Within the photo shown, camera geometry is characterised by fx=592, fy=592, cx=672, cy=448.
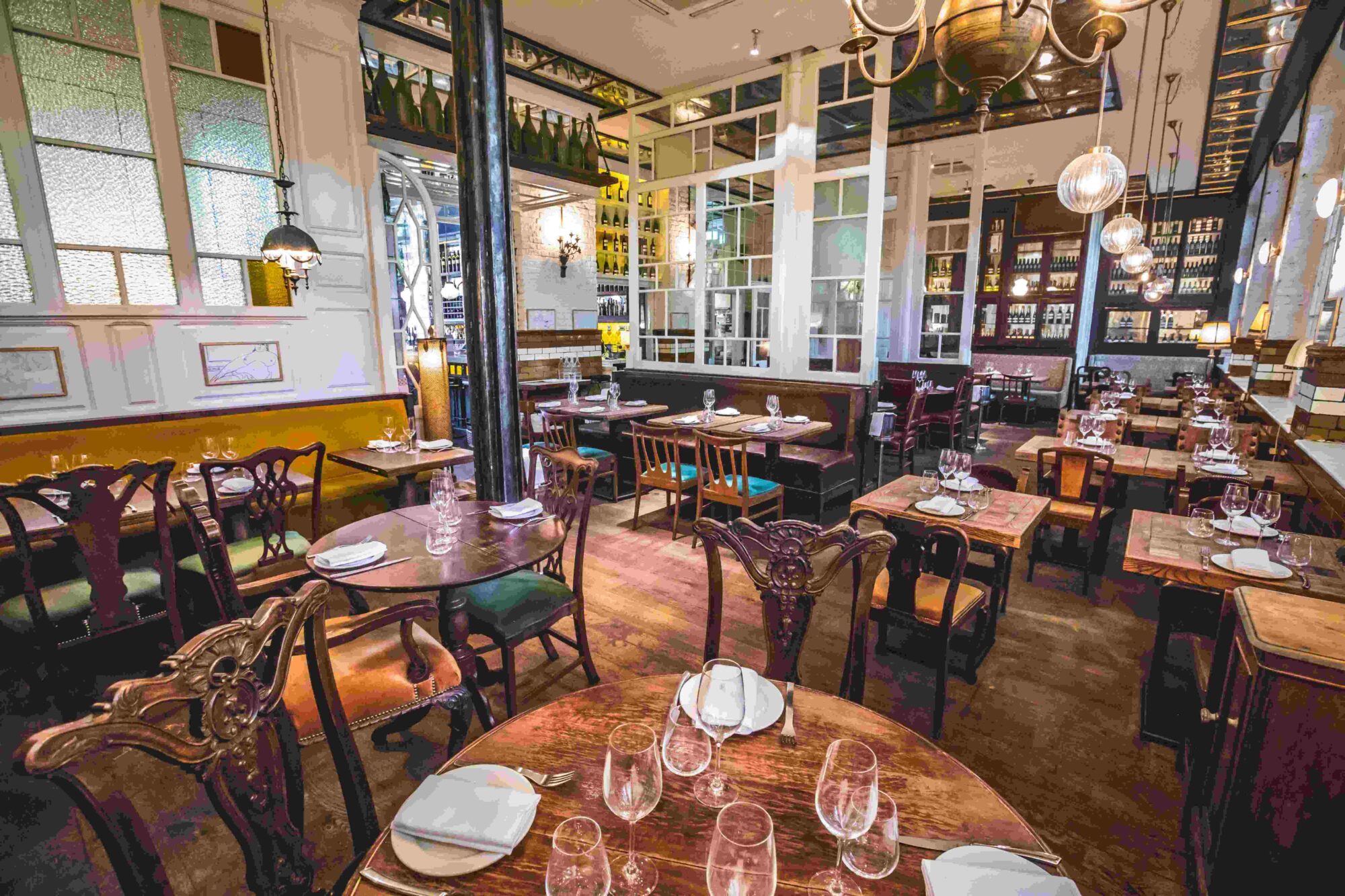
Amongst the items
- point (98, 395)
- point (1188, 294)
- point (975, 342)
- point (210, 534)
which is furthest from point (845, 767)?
point (1188, 294)

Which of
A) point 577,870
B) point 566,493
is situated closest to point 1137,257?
point 566,493

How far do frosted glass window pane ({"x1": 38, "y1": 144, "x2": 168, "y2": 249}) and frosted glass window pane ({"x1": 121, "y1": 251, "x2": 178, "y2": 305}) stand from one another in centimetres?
9

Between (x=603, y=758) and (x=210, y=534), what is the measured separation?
1.80m

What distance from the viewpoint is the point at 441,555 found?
213 centimetres

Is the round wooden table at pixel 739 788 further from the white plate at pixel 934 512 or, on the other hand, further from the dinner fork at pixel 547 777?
the white plate at pixel 934 512

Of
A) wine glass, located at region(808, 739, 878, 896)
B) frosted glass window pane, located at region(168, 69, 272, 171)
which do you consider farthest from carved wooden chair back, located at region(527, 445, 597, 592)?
frosted glass window pane, located at region(168, 69, 272, 171)

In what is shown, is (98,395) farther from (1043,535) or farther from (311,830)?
(1043,535)

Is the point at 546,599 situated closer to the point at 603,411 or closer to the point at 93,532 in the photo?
the point at 93,532

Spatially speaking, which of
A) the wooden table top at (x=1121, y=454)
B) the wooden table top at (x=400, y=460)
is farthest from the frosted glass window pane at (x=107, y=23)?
the wooden table top at (x=1121, y=454)

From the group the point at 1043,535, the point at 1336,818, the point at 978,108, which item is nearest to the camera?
the point at 1336,818

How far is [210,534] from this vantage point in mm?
2090

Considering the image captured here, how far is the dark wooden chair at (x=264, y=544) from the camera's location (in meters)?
2.71

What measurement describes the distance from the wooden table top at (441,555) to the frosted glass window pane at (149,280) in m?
2.95

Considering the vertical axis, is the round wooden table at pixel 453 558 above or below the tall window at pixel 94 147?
below
